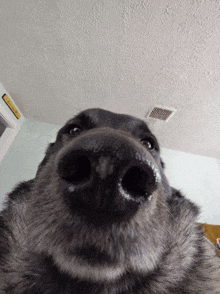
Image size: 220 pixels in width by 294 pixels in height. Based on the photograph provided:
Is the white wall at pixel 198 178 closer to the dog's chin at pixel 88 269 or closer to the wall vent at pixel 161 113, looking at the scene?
the wall vent at pixel 161 113

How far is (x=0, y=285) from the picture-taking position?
0.55 meters

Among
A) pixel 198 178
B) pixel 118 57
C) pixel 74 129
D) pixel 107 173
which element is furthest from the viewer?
pixel 198 178

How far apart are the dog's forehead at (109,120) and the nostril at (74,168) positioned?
47 centimetres

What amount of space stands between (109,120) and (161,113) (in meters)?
1.94

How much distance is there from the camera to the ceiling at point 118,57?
56.8 inches

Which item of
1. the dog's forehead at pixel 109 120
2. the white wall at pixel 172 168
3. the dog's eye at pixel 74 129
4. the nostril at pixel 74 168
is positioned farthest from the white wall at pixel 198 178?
the nostril at pixel 74 168

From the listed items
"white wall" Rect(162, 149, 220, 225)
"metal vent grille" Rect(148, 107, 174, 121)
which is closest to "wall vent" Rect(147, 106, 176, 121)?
"metal vent grille" Rect(148, 107, 174, 121)

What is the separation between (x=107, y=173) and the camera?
28cm

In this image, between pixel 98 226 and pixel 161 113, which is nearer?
pixel 98 226

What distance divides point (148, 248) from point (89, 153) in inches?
10.1

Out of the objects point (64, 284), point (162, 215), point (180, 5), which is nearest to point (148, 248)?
point (162, 215)

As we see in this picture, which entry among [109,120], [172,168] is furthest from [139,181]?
[172,168]

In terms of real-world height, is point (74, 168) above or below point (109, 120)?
below

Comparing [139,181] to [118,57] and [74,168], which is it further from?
[118,57]
